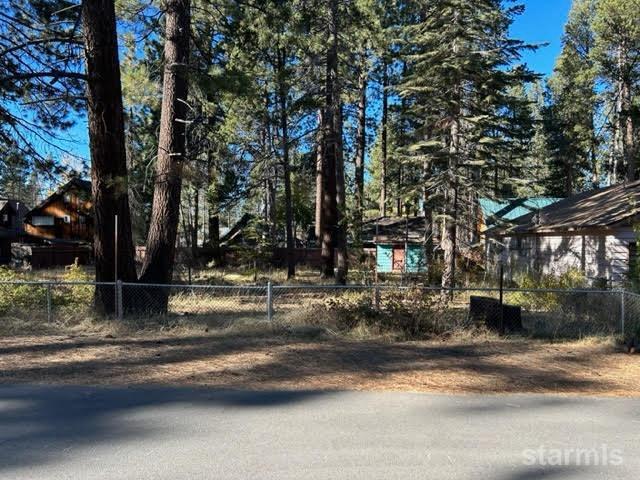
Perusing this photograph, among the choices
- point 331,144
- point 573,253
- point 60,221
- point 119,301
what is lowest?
point 119,301

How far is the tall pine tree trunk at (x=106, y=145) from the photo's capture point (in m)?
11.2

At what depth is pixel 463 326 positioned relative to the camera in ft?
33.4

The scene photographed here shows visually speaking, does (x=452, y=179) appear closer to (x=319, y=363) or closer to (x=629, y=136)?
(x=319, y=363)

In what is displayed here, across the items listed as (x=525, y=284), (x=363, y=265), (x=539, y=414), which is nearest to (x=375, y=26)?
(x=363, y=265)

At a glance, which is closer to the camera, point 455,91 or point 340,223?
point 455,91

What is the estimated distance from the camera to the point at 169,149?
40.1 ft

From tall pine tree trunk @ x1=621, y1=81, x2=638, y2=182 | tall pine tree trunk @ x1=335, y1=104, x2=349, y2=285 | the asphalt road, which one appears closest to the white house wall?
tall pine tree trunk @ x1=335, y1=104, x2=349, y2=285

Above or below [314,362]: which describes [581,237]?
above

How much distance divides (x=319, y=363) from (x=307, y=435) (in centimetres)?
304

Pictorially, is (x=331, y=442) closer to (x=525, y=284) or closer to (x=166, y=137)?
(x=166, y=137)

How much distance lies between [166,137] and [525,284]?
12.1m

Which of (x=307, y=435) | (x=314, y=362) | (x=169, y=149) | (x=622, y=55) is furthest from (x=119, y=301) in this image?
(x=622, y=55)

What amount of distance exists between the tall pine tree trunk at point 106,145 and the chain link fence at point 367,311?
704mm

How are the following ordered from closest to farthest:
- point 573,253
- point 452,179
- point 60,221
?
1. point 452,179
2. point 573,253
3. point 60,221
